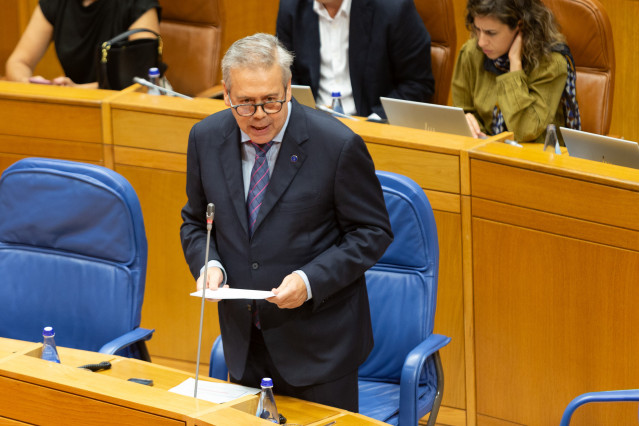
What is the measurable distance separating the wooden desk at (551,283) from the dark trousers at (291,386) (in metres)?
0.68

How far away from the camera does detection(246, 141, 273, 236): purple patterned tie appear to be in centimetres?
196

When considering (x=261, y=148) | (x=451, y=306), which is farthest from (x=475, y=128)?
(x=261, y=148)

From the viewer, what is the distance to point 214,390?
1.93m

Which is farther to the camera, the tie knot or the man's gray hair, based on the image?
the tie knot

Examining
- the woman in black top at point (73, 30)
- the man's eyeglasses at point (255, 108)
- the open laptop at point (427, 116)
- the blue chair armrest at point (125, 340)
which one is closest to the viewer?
the man's eyeglasses at point (255, 108)

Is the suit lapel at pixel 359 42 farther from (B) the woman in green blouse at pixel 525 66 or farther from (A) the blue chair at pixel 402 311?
(A) the blue chair at pixel 402 311

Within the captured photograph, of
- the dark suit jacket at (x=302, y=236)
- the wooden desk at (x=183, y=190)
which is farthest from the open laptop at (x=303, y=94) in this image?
the dark suit jacket at (x=302, y=236)

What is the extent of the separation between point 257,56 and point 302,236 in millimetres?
346

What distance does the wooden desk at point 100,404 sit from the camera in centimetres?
162

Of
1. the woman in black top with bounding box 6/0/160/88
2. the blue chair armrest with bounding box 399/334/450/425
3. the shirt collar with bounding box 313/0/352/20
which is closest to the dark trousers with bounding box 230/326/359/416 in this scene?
the blue chair armrest with bounding box 399/334/450/425

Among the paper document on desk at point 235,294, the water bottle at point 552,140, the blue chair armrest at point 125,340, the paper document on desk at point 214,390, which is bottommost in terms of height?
the blue chair armrest at point 125,340

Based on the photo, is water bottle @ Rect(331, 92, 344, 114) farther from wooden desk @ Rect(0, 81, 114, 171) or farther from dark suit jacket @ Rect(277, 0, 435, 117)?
wooden desk @ Rect(0, 81, 114, 171)

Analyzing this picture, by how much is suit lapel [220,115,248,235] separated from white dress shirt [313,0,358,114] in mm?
1454

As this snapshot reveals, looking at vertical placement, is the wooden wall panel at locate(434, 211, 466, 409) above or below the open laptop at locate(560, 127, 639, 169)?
below
